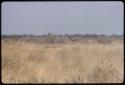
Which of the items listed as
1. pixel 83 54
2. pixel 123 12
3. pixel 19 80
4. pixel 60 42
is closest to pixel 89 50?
pixel 83 54

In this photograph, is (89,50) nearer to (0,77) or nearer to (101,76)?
(101,76)

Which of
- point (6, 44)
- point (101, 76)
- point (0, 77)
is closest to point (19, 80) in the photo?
point (0, 77)

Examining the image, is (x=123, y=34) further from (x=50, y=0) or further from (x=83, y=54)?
(x=50, y=0)

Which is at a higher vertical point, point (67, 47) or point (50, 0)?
point (50, 0)

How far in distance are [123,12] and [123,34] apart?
0.19m

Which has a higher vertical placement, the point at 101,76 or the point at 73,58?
the point at 73,58

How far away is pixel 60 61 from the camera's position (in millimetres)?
2836

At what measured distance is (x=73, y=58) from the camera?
9.30 ft

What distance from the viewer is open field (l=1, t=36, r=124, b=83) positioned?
2805 millimetres

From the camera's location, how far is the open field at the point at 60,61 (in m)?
2.80

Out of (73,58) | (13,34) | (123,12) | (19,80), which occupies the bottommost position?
(19,80)

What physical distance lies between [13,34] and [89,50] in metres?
0.72

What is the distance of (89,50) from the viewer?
2826 mm

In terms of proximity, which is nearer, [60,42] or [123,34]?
[123,34]
